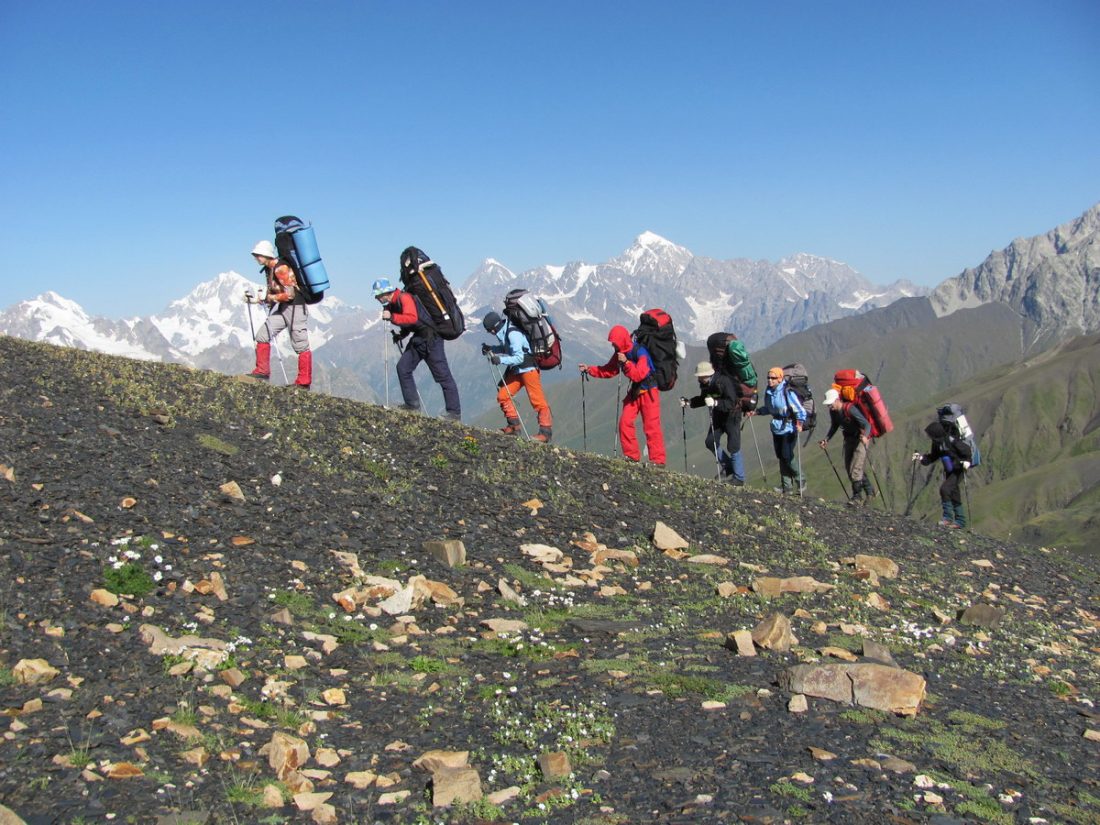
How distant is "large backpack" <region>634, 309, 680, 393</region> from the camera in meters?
21.2

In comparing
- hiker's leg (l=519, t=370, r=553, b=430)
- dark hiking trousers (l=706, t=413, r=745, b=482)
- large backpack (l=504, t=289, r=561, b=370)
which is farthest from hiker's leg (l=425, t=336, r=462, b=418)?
dark hiking trousers (l=706, t=413, r=745, b=482)

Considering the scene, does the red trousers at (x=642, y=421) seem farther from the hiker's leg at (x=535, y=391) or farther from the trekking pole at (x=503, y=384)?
the trekking pole at (x=503, y=384)

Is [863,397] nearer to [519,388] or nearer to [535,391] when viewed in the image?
[535,391]

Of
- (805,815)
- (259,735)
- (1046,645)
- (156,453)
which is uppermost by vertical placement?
(156,453)

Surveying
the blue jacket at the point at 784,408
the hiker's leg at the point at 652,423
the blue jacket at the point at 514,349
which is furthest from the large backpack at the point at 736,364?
the blue jacket at the point at 514,349

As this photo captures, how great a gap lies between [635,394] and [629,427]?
81 centimetres

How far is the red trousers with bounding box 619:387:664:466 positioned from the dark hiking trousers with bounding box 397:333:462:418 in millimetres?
4043

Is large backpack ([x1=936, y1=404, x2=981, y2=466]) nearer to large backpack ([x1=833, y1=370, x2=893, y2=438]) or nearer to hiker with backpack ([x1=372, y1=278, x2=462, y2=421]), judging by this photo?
large backpack ([x1=833, y1=370, x2=893, y2=438])

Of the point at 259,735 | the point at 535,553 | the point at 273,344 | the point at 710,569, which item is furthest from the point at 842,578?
the point at 273,344

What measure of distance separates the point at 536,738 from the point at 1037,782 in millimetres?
4427

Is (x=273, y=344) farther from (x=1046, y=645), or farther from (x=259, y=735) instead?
(x=1046, y=645)

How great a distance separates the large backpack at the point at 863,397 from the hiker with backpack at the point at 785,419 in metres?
1.25

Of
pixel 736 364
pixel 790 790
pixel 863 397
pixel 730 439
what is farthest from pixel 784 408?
pixel 790 790

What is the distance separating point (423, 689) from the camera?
30.6 feet
